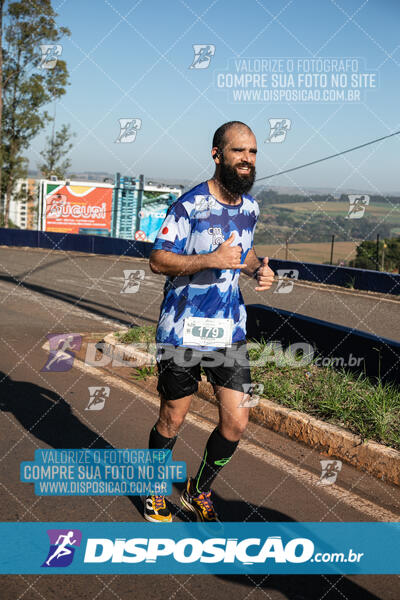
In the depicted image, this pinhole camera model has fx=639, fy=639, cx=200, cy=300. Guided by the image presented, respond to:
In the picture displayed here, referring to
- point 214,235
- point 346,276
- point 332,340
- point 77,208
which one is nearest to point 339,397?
point 332,340

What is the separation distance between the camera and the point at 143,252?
26.7 meters

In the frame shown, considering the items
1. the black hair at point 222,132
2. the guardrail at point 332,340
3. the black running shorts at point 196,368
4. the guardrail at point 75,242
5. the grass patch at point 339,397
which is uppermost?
the black hair at point 222,132

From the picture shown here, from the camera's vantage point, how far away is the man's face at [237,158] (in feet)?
11.5

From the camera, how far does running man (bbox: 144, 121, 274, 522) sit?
3504mm

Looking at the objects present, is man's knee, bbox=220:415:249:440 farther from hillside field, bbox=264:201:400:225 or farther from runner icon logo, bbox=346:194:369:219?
runner icon logo, bbox=346:194:369:219

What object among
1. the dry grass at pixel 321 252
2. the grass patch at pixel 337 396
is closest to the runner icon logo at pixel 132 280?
the dry grass at pixel 321 252

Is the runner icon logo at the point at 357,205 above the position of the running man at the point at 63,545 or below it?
above

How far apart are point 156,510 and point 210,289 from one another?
136 cm

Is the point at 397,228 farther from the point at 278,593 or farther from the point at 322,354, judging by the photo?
the point at 278,593

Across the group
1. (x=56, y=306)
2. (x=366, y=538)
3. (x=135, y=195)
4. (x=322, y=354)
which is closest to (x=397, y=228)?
(x=56, y=306)

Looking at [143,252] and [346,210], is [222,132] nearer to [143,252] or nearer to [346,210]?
[346,210]

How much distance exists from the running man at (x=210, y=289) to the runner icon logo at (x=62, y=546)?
0.79m

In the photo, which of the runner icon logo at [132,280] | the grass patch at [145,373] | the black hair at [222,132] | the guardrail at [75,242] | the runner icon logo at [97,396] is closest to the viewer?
the black hair at [222,132]

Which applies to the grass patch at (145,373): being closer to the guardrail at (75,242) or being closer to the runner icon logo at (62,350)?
the runner icon logo at (62,350)
